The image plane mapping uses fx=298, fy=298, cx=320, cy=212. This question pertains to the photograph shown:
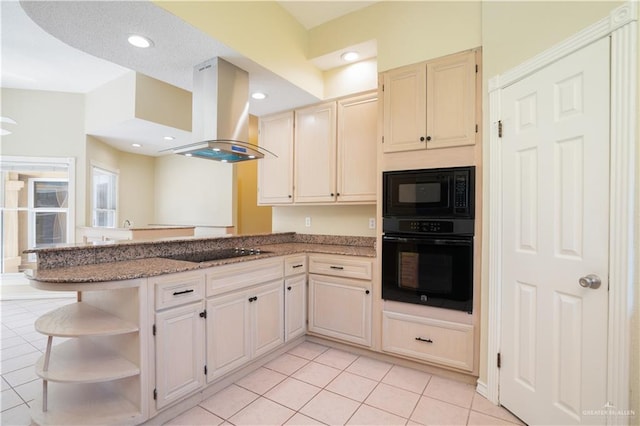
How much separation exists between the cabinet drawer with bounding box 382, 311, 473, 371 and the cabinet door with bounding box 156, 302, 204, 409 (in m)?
1.45

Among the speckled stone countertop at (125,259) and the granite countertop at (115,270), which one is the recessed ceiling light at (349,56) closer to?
the speckled stone countertop at (125,259)

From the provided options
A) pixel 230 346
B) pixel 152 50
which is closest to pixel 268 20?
pixel 152 50

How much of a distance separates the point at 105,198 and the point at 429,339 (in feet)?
20.0

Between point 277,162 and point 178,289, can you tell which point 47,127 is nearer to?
point 277,162

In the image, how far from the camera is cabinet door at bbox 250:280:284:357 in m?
2.33

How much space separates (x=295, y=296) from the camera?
2.76 meters

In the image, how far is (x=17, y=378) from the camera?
2.28 m

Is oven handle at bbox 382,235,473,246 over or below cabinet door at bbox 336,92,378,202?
below

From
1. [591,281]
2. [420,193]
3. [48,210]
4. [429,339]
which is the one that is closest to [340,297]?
[429,339]

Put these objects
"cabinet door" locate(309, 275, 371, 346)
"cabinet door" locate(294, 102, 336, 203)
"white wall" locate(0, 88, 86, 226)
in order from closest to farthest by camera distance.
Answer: "cabinet door" locate(309, 275, 371, 346) < "cabinet door" locate(294, 102, 336, 203) < "white wall" locate(0, 88, 86, 226)

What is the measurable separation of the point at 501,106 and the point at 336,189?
1.53 metres

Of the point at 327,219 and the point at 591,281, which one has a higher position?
the point at 327,219

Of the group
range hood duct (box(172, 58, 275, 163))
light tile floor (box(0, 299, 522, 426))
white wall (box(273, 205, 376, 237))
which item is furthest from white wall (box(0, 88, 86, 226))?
range hood duct (box(172, 58, 275, 163))

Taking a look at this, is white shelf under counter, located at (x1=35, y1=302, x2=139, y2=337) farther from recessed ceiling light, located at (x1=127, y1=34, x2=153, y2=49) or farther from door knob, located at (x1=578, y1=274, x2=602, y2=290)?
door knob, located at (x1=578, y1=274, x2=602, y2=290)
